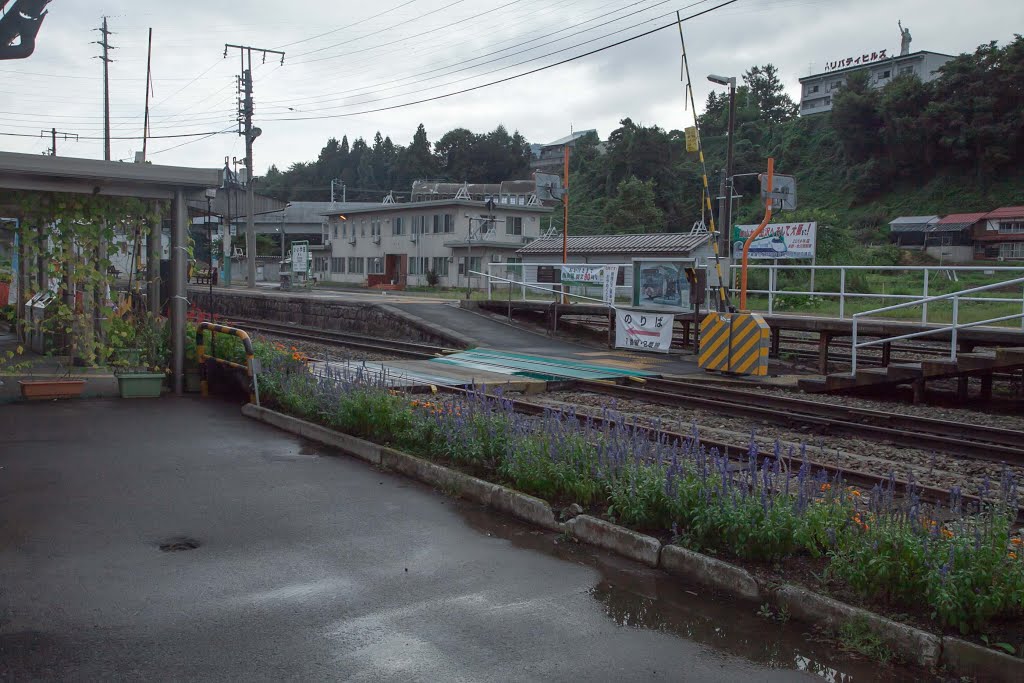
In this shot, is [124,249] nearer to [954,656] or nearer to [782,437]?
[782,437]

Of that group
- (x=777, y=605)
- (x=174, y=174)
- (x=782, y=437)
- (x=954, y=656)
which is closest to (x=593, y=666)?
(x=777, y=605)

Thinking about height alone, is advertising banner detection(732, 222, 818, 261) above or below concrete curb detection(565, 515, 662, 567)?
above

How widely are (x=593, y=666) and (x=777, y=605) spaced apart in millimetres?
1266

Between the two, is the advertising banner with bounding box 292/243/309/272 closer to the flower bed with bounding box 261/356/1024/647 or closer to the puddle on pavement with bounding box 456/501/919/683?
the flower bed with bounding box 261/356/1024/647

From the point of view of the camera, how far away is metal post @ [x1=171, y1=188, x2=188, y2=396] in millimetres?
12422

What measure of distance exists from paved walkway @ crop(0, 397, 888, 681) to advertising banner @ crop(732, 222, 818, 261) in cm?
2110

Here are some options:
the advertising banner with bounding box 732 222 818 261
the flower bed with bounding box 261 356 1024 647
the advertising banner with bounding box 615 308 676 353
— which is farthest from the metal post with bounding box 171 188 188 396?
the advertising banner with bounding box 732 222 818 261

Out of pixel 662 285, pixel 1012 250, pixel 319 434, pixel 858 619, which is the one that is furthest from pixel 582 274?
pixel 1012 250

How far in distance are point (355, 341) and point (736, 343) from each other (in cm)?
1164

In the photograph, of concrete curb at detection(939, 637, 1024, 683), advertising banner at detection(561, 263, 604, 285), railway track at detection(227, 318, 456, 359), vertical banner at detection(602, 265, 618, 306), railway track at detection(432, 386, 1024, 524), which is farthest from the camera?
advertising banner at detection(561, 263, 604, 285)

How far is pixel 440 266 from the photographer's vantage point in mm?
58188

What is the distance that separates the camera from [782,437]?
10.5 m

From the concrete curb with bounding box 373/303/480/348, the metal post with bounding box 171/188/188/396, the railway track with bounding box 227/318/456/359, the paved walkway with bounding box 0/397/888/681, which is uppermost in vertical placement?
the metal post with bounding box 171/188/188/396

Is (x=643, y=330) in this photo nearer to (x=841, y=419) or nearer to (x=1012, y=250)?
(x=841, y=419)
